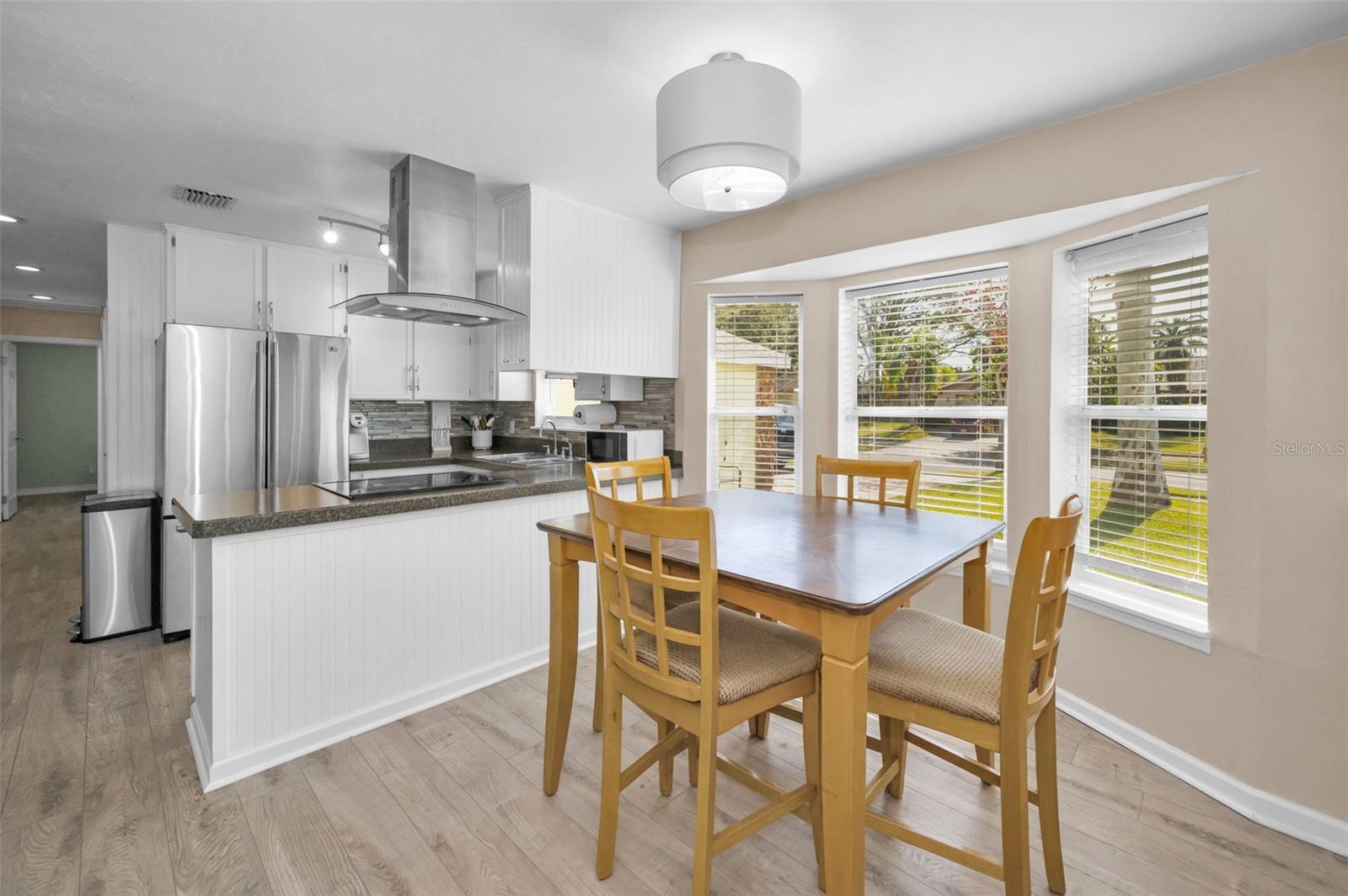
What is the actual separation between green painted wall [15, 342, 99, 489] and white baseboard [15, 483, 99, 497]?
38 mm

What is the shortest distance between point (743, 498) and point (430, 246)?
5.98 feet

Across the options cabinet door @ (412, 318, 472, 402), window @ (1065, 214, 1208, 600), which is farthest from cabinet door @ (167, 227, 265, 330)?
window @ (1065, 214, 1208, 600)

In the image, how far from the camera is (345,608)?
2.27 m

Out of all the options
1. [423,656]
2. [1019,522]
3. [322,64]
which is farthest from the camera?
[1019,522]

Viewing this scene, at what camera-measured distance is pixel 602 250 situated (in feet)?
11.1

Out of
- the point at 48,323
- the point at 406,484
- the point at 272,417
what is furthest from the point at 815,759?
the point at 48,323

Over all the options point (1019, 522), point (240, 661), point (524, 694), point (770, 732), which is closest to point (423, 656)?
point (524, 694)

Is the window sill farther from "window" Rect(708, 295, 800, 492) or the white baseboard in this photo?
the white baseboard

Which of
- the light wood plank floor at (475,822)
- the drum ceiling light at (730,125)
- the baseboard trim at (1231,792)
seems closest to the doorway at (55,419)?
the light wood plank floor at (475,822)

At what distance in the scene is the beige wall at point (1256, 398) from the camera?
67.9 inches

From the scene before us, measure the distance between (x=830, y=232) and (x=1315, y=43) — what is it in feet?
5.49

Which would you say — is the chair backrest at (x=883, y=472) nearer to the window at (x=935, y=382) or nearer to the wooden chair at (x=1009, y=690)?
the window at (x=935, y=382)

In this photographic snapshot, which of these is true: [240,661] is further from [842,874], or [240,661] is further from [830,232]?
[830,232]

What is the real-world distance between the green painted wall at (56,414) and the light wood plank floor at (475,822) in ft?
24.8
